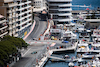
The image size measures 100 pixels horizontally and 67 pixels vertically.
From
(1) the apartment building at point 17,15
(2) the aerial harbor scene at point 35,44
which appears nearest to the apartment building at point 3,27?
(2) the aerial harbor scene at point 35,44

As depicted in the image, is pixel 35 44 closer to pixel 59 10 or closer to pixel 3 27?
pixel 3 27

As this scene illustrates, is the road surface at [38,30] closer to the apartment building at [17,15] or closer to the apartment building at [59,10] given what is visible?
the apartment building at [17,15]

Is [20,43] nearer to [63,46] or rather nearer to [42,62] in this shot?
[42,62]

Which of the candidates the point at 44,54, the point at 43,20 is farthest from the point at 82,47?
the point at 43,20

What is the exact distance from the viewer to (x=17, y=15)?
73.2 m

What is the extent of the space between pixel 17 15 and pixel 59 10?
39753mm

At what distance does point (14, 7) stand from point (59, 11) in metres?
42.0

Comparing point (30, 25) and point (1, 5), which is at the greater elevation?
point (1, 5)

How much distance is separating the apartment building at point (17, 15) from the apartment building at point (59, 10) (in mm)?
24870

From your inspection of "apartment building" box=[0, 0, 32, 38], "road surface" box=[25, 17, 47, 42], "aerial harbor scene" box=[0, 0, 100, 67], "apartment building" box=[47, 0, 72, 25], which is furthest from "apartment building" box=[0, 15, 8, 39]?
"apartment building" box=[47, 0, 72, 25]

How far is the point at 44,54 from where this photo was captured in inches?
2408

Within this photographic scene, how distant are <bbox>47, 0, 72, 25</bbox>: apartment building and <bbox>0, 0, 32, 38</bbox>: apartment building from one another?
24.9m

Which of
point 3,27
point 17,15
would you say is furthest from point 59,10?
point 3,27

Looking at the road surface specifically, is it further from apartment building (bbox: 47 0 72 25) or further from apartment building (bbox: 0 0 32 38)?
apartment building (bbox: 47 0 72 25)
